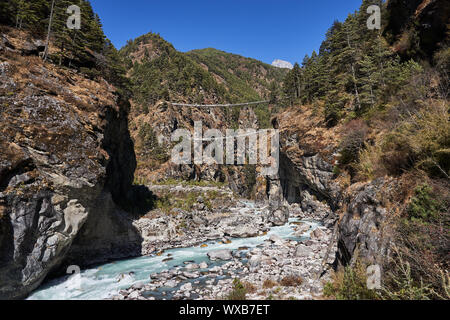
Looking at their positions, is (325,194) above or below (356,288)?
below

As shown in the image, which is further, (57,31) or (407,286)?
(57,31)

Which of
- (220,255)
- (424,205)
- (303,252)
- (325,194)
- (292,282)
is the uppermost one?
(424,205)

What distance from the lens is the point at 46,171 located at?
1157cm

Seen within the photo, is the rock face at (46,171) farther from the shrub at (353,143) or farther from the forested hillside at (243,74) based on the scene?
the forested hillside at (243,74)

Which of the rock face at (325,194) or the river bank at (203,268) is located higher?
the rock face at (325,194)

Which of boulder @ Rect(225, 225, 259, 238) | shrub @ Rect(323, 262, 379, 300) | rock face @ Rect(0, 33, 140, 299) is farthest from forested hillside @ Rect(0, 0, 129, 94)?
shrub @ Rect(323, 262, 379, 300)

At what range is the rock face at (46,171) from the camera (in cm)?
990

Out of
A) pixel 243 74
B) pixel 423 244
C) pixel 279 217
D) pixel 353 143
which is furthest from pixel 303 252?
pixel 243 74

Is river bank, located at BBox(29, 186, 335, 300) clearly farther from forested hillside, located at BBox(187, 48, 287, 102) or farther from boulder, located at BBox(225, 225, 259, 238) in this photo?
forested hillside, located at BBox(187, 48, 287, 102)

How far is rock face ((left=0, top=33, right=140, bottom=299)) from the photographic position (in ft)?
32.5

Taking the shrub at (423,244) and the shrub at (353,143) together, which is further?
the shrub at (353,143)

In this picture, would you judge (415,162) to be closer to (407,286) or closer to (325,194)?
(407,286)

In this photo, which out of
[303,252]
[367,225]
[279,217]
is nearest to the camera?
[367,225]

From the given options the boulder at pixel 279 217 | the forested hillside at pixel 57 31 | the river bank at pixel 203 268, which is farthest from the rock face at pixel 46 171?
the boulder at pixel 279 217
